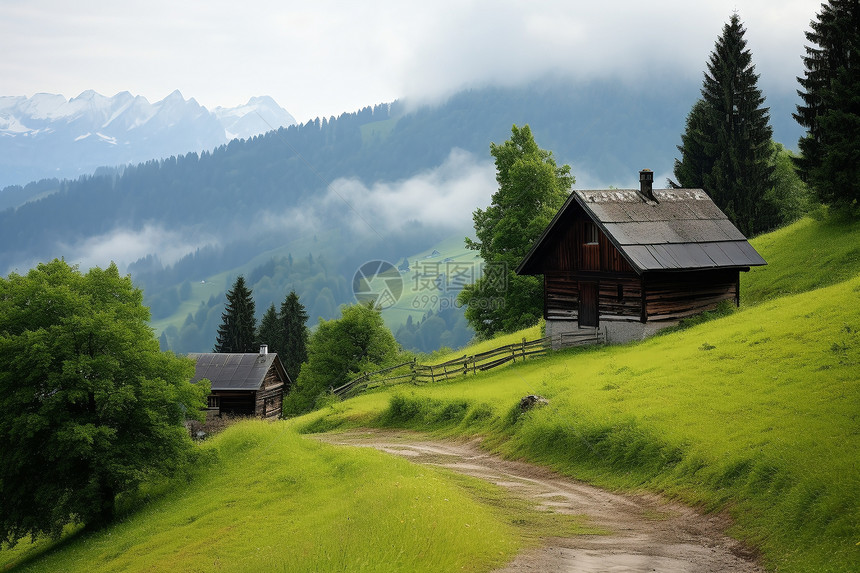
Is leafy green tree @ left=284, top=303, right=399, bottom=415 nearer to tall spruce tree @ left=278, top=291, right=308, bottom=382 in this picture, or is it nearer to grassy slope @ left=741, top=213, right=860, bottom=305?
grassy slope @ left=741, top=213, right=860, bottom=305

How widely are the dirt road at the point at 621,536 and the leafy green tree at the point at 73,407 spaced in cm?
1198

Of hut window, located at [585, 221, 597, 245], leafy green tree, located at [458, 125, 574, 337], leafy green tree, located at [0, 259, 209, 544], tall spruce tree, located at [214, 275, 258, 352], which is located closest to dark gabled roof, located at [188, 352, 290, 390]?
leafy green tree, located at [458, 125, 574, 337]

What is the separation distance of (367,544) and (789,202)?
61.5 m

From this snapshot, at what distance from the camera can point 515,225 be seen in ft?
160

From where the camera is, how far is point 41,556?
26.9 metres

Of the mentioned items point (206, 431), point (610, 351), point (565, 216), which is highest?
point (565, 216)

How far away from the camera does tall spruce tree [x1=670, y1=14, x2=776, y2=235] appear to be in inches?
2391

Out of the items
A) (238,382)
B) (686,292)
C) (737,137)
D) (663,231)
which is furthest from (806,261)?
(238,382)

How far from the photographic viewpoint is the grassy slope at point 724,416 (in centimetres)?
1250

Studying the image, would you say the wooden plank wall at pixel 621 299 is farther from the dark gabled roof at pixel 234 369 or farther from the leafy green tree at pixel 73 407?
the dark gabled roof at pixel 234 369

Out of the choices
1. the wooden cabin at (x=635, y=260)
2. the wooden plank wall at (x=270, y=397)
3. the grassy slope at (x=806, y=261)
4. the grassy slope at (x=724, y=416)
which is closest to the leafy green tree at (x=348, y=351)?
the wooden plank wall at (x=270, y=397)

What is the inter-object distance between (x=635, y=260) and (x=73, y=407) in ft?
74.4

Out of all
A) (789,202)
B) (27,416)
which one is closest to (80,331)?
(27,416)

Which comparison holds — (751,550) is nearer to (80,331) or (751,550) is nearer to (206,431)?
(80,331)
